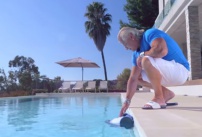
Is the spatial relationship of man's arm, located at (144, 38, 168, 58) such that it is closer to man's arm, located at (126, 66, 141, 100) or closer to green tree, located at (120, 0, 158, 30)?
man's arm, located at (126, 66, 141, 100)

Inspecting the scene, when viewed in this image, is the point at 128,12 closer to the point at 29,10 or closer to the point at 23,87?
the point at 29,10

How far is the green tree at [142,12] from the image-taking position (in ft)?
61.5

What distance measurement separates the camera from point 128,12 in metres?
19.4

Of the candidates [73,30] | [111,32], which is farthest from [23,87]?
[111,32]

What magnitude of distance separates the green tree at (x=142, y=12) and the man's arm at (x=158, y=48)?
1657 centimetres

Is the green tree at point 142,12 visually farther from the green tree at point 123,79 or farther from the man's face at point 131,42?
the man's face at point 131,42

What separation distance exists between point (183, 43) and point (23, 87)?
10.3m

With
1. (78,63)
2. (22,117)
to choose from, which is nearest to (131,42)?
(22,117)

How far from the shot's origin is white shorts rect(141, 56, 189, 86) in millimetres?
2559

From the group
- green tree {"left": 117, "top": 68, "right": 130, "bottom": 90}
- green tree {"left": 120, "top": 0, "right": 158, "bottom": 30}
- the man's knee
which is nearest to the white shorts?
the man's knee

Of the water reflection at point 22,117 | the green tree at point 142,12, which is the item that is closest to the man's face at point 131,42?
the water reflection at point 22,117

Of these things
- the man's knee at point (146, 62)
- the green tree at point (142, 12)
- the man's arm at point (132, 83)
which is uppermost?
the green tree at point (142, 12)

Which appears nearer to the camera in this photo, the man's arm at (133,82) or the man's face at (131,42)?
the man's face at (131,42)

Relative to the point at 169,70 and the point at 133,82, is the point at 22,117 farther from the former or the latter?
the point at 169,70
